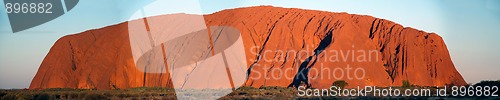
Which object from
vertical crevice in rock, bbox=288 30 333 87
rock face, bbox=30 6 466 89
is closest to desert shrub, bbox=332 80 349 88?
rock face, bbox=30 6 466 89

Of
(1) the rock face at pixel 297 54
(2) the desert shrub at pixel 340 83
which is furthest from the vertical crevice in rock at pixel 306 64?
(2) the desert shrub at pixel 340 83

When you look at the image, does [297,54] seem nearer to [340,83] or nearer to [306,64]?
[306,64]

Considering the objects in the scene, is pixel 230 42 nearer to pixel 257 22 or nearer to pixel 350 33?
pixel 257 22

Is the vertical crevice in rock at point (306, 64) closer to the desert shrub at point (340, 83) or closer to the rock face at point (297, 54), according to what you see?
the rock face at point (297, 54)

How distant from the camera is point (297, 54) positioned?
7875 centimetres

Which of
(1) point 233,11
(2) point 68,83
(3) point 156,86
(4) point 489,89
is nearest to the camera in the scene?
(4) point 489,89

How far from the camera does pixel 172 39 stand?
82.9 metres

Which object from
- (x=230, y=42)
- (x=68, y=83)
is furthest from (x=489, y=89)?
(x=68, y=83)

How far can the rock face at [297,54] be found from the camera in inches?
2862

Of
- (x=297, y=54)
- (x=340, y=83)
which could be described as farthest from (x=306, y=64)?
(x=340, y=83)

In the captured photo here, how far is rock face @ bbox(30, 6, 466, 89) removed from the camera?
7269 centimetres

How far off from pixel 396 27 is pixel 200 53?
1045 inches

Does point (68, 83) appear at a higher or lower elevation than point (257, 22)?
lower

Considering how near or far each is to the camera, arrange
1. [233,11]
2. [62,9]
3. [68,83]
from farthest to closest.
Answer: [233,11]
[68,83]
[62,9]
